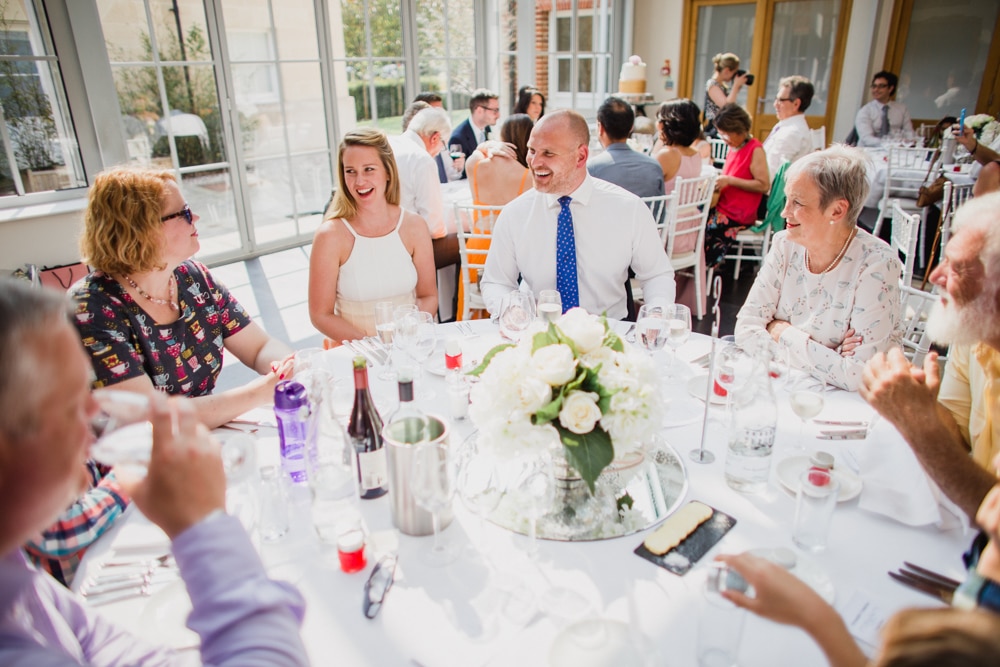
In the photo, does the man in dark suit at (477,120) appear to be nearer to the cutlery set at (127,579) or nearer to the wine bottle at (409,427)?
the wine bottle at (409,427)

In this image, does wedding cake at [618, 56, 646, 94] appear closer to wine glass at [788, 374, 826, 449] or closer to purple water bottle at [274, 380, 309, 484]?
wine glass at [788, 374, 826, 449]

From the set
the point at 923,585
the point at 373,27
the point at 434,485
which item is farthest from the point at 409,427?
the point at 373,27

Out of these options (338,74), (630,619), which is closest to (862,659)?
(630,619)

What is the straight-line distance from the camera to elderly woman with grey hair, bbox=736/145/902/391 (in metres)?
1.98

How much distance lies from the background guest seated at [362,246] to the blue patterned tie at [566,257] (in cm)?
61

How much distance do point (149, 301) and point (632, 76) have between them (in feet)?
26.8

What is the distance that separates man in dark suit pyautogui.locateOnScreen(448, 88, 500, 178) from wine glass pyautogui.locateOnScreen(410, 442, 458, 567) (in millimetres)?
5257

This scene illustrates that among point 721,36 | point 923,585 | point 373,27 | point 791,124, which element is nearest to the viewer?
point 923,585

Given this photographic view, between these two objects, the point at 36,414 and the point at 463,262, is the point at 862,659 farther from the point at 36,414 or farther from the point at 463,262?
the point at 463,262

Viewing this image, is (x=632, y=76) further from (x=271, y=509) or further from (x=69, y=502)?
(x=69, y=502)

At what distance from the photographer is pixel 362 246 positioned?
2639 mm

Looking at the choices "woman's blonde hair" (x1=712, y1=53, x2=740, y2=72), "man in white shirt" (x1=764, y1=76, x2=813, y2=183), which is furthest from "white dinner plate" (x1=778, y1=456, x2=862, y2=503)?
"woman's blonde hair" (x1=712, y1=53, x2=740, y2=72)

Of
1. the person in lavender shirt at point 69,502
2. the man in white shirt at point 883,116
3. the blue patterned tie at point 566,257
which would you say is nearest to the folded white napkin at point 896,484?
the person in lavender shirt at point 69,502

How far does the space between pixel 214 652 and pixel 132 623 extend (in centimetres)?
35
